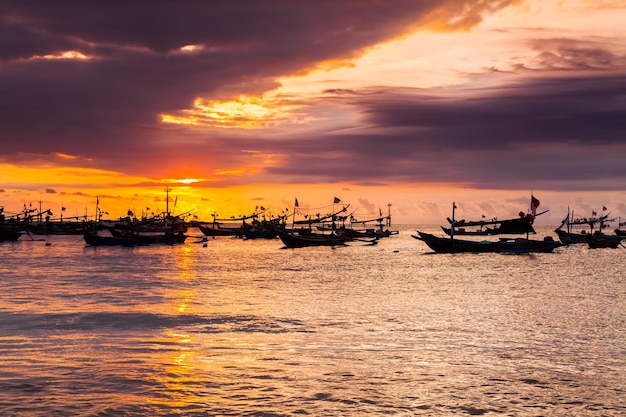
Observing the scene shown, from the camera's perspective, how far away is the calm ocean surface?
17.6 meters

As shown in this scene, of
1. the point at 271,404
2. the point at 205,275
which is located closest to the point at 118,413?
the point at 271,404

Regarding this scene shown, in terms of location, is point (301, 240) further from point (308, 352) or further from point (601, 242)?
point (308, 352)

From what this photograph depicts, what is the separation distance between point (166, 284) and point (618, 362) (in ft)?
134

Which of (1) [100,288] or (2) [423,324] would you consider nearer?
(2) [423,324]

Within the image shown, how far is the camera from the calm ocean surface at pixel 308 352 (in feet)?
57.7

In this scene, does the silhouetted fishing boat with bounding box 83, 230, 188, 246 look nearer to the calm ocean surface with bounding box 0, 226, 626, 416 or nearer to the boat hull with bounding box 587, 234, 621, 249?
the calm ocean surface with bounding box 0, 226, 626, 416

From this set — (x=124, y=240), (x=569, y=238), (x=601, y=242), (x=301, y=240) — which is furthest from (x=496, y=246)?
(x=124, y=240)

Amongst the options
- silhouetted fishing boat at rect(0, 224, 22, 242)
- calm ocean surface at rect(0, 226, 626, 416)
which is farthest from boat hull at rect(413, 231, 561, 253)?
silhouetted fishing boat at rect(0, 224, 22, 242)

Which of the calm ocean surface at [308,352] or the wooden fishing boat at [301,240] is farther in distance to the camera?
the wooden fishing boat at [301,240]

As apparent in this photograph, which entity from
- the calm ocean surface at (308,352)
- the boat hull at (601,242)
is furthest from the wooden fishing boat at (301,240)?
the calm ocean surface at (308,352)

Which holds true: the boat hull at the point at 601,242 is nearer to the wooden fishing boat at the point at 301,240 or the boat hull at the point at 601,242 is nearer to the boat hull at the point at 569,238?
the boat hull at the point at 569,238

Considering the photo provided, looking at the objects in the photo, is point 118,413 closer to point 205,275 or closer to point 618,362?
point 618,362

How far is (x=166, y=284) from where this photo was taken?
5712cm

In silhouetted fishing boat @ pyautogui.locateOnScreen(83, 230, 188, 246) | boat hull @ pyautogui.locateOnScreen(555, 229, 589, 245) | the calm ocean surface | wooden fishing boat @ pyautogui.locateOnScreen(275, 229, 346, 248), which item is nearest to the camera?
the calm ocean surface
